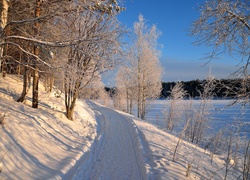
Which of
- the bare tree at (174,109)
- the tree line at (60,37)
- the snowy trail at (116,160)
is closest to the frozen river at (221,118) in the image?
the bare tree at (174,109)

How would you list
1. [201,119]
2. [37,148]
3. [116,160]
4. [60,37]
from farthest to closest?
[201,119] → [60,37] → [116,160] → [37,148]

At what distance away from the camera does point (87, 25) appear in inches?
383

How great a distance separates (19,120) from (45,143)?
1309 millimetres

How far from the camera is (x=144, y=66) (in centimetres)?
1823

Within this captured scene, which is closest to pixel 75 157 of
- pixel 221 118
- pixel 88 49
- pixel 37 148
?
pixel 37 148

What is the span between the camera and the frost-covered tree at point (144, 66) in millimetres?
18172

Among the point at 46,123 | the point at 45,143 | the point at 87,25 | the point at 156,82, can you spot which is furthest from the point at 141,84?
the point at 45,143

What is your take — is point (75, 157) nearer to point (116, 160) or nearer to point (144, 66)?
point (116, 160)

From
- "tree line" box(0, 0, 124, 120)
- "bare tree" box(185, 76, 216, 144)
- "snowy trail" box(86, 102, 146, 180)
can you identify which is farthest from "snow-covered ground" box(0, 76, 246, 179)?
"bare tree" box(185, 76, 216, 144)

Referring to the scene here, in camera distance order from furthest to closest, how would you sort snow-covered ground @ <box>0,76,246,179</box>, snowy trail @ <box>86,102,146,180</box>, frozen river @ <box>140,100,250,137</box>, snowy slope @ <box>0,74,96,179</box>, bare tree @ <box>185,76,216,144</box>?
bare tree @ <box>185,76,216,144</box> → snowy trail @ <box>86,102,146,180</box> → frozen river @ <box>140,100,250,137</box> → snow-covered ground @ <box>0,76,246,179</box> → snowy slope @ <box>0,74,96,179</box>

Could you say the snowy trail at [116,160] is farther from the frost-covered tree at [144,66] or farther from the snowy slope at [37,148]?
the frost-covered tree at [144,66]

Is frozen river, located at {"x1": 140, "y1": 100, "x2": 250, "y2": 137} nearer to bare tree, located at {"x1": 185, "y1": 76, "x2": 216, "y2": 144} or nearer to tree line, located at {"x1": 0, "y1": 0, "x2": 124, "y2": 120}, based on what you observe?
bare tree, located at {"x1": 185, "y1": 76, "x2": 216, "y2": 144}

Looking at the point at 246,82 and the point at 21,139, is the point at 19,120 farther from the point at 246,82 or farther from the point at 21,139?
the point at 246,82

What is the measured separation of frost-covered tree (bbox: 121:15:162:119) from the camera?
18172mm
